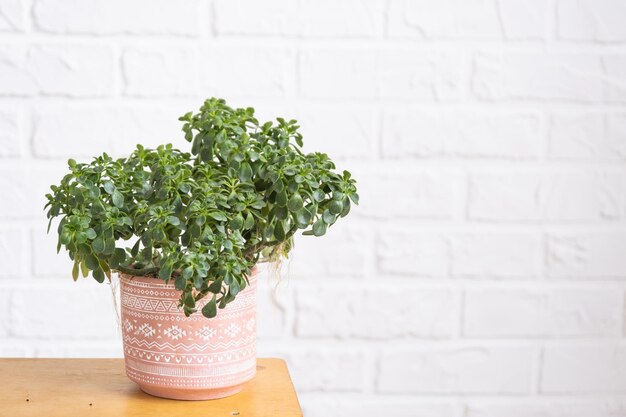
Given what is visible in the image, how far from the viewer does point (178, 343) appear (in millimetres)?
896

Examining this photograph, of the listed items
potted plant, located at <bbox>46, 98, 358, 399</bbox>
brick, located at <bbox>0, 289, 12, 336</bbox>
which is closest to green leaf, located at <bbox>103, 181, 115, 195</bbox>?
potted plant, located at <bbox>46, 98, 358, 399</bbox>

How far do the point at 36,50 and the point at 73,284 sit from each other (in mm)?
392

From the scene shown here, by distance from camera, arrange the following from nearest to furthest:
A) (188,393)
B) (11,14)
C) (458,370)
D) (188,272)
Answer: (188,272)
(188,393)
(11,14)
(458,370)

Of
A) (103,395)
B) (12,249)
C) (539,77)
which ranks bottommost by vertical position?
(103,395)

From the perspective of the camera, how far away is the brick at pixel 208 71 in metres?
1.36

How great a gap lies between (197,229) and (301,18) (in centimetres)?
65

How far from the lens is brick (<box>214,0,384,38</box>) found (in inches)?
53.7

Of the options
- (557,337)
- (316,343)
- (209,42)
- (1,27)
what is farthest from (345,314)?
(1,27)

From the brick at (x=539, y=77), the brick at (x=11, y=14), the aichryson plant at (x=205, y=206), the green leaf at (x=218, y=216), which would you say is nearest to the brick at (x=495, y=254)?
the brick at (x=539, y=77)

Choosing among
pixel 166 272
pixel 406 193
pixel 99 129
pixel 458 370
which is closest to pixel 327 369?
pixel 458 370

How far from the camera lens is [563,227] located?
4.74ft

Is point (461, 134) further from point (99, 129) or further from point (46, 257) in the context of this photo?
point (46, 257)

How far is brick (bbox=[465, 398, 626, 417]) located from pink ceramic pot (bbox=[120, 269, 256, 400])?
671 mm

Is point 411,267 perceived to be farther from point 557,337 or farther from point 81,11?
point 81,11
